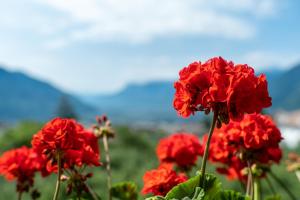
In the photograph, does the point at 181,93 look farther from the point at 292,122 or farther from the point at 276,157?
the point at 292,122

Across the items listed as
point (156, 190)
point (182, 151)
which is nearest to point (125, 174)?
point (182, 151)

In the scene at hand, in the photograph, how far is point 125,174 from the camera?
15.1 meters

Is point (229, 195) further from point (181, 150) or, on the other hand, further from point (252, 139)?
point (181, 150)

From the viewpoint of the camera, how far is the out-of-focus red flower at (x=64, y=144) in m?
2.70

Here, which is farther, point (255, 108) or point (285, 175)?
point (285, 175)

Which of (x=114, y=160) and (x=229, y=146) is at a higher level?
(x=114, y=160)

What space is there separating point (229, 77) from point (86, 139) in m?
1.05

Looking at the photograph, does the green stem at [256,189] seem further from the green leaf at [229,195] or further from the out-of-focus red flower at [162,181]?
the green leaf at [229,195]

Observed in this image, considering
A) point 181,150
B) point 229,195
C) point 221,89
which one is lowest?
point 229,195

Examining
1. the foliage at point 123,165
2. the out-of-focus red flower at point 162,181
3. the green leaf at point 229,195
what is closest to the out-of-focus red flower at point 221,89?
the green leaf at point 229,195

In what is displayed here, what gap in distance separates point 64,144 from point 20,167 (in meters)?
0.83

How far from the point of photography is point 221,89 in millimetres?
2203

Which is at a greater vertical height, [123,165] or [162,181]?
[123,165]

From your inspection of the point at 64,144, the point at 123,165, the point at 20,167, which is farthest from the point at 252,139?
the point at 123,165
